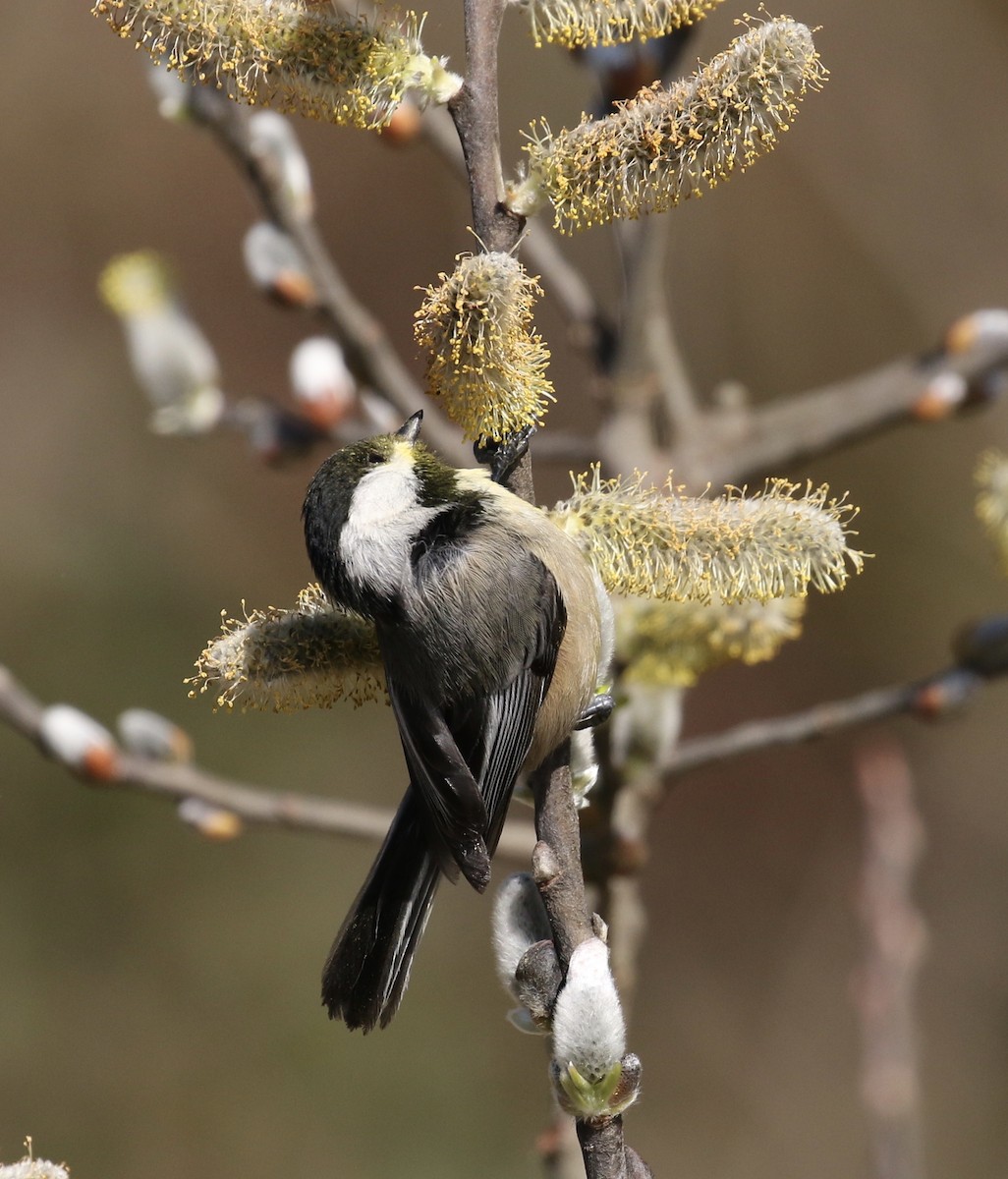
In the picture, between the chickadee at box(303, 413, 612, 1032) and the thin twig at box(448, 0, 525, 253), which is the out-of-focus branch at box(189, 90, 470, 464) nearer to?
the chickadee at box(303, 413, 612, 1032)

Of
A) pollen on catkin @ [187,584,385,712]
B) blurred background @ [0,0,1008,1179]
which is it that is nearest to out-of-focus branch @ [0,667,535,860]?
pollen on catkin @ [187,584,385,712]

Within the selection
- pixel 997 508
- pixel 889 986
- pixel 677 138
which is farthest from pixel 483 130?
pixel 889 986

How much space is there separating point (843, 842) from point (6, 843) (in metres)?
2.00

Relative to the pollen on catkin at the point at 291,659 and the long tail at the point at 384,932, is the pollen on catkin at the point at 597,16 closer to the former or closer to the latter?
the pollen on catkin at the point at 291,659

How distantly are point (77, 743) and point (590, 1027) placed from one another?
924 millimetres

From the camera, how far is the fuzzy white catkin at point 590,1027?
0.87 m

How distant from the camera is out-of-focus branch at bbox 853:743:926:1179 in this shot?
118 centimetres

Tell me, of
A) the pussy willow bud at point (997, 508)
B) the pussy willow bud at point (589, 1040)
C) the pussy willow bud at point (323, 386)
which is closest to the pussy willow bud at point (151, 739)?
the pussy willow bud at point (323, 386)

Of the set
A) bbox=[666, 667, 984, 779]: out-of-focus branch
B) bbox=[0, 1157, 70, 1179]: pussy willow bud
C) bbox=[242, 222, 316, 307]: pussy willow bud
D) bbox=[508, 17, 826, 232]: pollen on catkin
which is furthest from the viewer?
bbox=[242, 222, 316, 307]: pussy willow bud

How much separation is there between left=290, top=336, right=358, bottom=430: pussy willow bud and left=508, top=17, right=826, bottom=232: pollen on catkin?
791mm

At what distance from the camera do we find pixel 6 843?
3092mm

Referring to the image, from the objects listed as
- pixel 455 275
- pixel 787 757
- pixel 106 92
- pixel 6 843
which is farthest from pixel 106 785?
pixel 106 92

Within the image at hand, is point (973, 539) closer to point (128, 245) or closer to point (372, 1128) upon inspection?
point (372, 1128)

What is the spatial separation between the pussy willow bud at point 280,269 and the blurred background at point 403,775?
4.17ft
